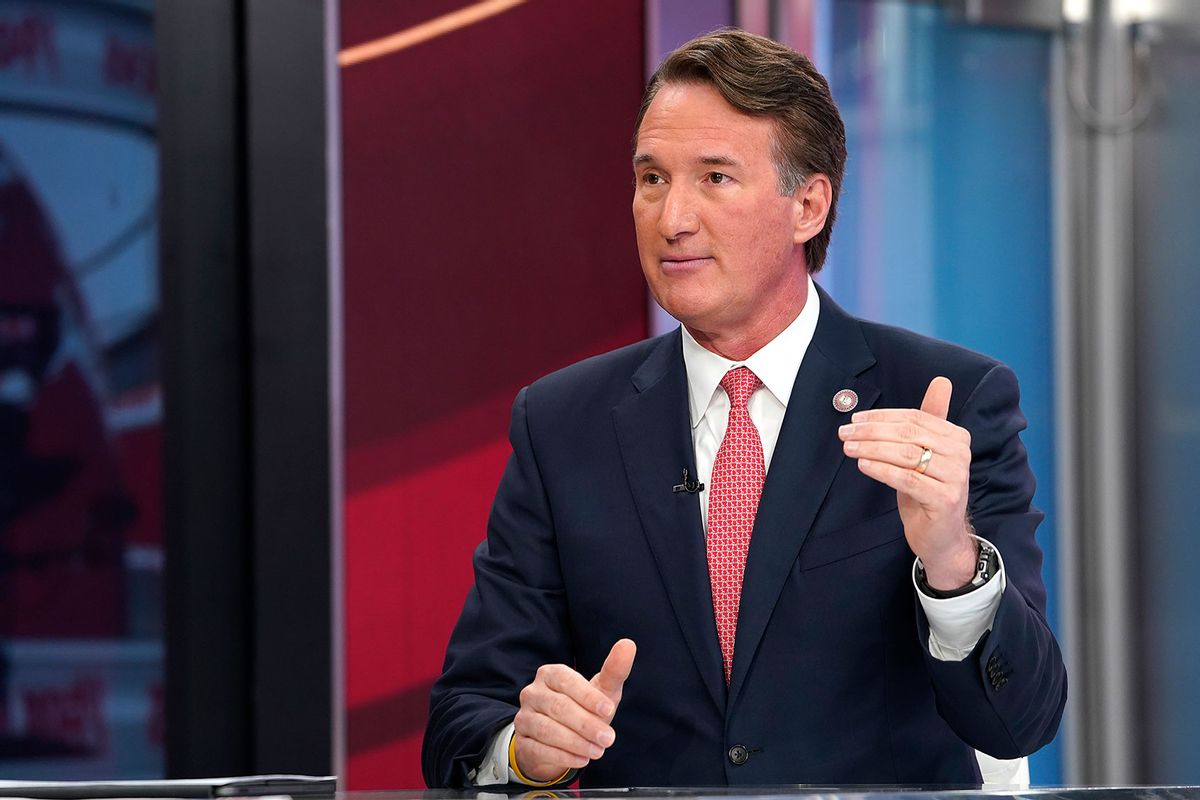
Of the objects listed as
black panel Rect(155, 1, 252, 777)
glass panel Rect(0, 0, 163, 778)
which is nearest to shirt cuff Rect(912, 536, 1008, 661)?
black panel Rect(155, 1, 252, 777)

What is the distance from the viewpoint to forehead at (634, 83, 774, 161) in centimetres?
177

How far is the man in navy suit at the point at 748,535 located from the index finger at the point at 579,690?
0.06 metres

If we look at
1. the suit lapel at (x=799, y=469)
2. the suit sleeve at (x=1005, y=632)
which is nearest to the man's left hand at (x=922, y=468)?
the suit sleeve at (x=1005, y=632)

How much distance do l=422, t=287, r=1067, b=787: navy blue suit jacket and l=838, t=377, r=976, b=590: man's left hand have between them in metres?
0.13

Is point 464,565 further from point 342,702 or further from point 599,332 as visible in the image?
point 599,332

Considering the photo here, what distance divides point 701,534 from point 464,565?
4.35ft

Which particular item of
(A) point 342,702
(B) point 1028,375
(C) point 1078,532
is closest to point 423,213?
(A) point 342,702

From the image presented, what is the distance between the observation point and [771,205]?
180cm

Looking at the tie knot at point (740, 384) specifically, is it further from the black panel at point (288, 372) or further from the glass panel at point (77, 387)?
the glass panel at point (77, 387)

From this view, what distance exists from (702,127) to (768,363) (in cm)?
→ 32

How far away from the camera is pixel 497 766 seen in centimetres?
158

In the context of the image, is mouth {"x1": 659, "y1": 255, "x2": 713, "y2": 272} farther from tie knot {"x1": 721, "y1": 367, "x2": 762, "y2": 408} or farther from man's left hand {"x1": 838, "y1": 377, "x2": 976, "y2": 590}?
man's left hand {"x1": 838, "y1": 377, "x2": 976, "y2": 590}

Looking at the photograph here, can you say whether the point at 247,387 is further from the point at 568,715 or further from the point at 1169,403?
the point at 1169,403

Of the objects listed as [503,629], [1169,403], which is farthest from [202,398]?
[1169,403]
